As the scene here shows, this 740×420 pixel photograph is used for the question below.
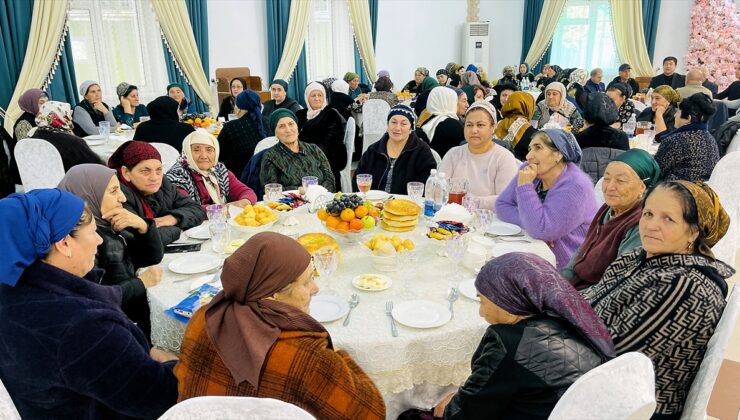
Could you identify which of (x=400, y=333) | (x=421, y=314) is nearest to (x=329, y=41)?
(x=421, y=314)

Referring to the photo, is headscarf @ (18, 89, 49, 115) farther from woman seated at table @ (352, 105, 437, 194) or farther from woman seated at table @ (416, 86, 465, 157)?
woman seated at table @ (416, 86, 465, 157)

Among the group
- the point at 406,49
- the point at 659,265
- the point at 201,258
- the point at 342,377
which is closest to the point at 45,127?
the point at 201,258

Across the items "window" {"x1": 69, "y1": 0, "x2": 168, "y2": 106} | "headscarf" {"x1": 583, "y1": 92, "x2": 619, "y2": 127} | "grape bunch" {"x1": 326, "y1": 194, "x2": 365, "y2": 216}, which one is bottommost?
"grape bunch" {"x1": 326, "y1": 194, "x2": 365, "y2": 216}

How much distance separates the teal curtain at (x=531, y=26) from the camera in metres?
12.2

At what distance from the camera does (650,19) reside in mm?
11375

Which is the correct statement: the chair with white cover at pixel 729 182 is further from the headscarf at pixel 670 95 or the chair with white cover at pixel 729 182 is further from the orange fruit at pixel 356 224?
the headscarf at pixel 670 95

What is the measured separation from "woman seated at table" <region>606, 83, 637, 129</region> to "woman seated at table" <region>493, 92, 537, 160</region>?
169 cm

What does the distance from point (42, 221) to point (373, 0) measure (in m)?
10.6

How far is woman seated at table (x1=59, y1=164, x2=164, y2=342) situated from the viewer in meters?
2.14

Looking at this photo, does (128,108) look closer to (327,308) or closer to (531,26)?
(327,308)

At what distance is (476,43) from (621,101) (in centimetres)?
699

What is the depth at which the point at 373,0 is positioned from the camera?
35.6ft

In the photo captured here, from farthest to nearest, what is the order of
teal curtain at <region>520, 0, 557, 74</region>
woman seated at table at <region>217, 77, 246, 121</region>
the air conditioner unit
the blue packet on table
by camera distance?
teal curtain at <region>520, 0, 557, 74</region> < the air conditioner unit < woman seated at table at <region>217, 77, 246, 121</region> < the blue packet on table

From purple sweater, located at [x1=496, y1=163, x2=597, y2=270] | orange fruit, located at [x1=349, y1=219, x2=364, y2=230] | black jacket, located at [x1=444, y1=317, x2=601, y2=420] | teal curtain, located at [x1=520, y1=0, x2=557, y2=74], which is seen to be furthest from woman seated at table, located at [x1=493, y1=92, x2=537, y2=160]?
teal curtain, located at [x1=520, y1=0, x2=557, y2=74]
